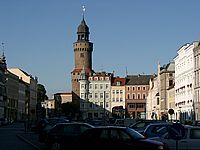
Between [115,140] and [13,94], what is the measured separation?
474 feet

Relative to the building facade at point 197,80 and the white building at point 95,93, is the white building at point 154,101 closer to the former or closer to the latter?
the white building at point 95,93

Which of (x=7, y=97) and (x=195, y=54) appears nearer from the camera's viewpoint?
(x=195, y=54)

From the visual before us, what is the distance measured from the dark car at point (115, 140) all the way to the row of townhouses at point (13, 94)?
10281 centimetres

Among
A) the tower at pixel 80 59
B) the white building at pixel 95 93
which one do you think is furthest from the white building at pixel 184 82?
the tower at pixel 80 59

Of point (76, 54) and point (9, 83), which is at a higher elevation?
point (76, 54)

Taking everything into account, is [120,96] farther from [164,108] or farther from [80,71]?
[164,108]

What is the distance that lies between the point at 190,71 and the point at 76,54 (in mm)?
90357

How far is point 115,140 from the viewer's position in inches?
814

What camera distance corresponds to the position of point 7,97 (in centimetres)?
14900

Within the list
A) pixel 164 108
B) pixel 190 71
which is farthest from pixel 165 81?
pixel 190 71

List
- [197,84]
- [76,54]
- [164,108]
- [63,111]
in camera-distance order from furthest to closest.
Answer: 1. [76,54]
2. [63,111]
3. [164,108]
4. [197,84]

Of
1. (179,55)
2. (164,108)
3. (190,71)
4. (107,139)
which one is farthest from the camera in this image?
(164,108)

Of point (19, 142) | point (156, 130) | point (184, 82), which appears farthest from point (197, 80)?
point (156, 130)

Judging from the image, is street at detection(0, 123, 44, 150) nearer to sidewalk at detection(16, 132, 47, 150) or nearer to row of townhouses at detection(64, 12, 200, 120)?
sidewalk at detection(16, 132, 47, 150)
